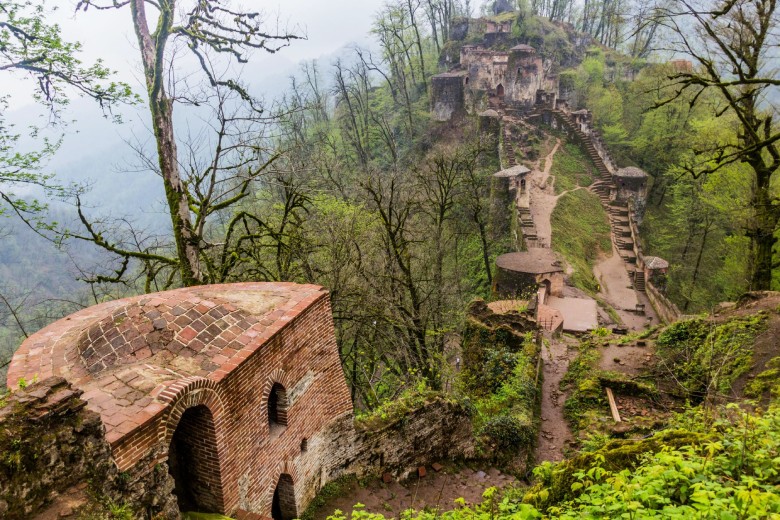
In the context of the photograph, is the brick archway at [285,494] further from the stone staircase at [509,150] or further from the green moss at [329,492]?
the stone staircase at [509,150]

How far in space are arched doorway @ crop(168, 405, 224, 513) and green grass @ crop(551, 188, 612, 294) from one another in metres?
21.2

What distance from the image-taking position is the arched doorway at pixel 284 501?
7707 millimetres

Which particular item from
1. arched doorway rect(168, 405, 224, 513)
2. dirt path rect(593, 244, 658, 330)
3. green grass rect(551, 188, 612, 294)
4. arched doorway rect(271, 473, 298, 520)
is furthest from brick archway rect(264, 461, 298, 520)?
green grass rect(551, 188, 612, 294)

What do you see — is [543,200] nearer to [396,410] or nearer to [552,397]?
[552,397]

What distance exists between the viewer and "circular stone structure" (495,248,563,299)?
70.2 feet

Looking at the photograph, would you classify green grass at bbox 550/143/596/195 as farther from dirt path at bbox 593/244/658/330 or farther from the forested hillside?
dirt path at bbox 593/244/658/330

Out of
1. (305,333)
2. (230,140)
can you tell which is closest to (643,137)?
Answer: (230,140)

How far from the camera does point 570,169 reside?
32.2 m

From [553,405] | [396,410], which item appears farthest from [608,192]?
[396,410]

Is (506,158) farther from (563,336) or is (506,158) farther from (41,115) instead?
(41,115)

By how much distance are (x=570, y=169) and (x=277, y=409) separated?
2965cm

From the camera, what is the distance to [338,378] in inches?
346

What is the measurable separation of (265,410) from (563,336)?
1450 cm

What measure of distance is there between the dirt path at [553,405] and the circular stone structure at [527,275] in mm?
3721
